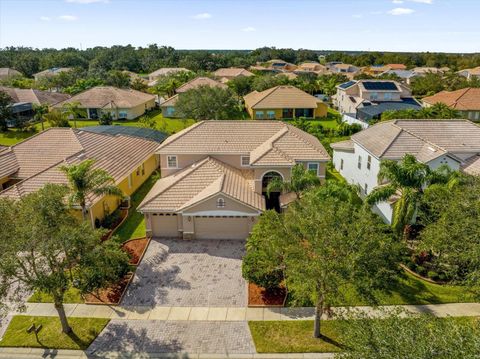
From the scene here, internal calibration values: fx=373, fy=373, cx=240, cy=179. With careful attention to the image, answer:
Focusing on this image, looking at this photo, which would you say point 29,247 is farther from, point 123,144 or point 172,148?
point 123,144

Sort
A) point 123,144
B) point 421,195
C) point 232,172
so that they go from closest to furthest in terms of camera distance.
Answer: point 421,195 → point 232,172 → point 123,144

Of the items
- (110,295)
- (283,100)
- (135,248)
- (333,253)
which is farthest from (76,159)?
(283,100)

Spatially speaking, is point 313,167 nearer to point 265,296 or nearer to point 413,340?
point 265,296

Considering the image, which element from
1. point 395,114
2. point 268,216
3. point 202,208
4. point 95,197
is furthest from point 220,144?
point 395,114

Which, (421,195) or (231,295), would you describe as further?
(421,195)

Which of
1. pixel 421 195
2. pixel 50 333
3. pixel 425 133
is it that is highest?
pixel 425 133
